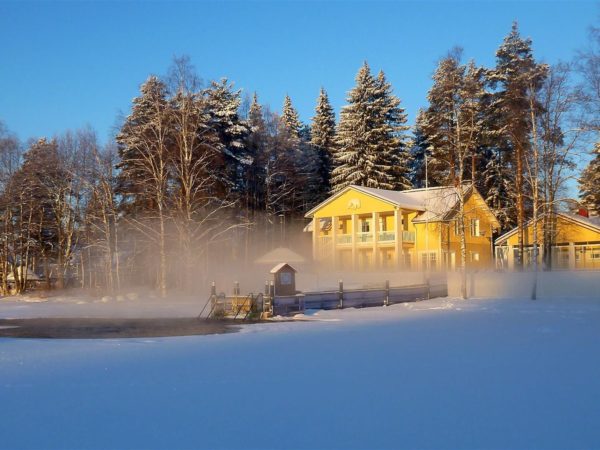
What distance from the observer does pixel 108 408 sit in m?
7.73

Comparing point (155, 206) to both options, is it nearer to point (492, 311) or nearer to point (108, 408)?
point (492, 311)

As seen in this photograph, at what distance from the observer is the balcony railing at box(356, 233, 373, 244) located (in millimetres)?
45656

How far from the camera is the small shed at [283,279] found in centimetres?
2441

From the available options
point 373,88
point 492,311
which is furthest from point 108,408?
point 373,88

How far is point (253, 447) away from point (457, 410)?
3.09m

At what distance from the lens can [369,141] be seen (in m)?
57.4

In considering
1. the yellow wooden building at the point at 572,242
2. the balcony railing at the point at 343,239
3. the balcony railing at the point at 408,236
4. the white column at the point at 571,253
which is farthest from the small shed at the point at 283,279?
the white column at the point at 571,253

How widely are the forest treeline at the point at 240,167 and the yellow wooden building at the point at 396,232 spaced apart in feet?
12.6

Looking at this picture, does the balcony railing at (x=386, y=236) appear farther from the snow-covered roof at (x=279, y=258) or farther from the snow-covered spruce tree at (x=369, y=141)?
the snow-covered spruce tree at (x=369, y=141)

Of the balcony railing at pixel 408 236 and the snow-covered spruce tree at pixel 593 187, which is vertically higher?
the snow-covered spruce tree at pixel 593 187

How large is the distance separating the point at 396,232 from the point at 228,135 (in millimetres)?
17640

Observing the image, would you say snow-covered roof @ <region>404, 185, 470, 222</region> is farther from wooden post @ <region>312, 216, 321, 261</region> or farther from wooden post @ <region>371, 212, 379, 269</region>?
wooden post @ <region>312, 216, 321, 261</region>

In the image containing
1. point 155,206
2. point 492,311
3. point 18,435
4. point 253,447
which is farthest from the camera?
point 155,206

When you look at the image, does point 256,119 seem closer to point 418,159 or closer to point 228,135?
point 228,135
